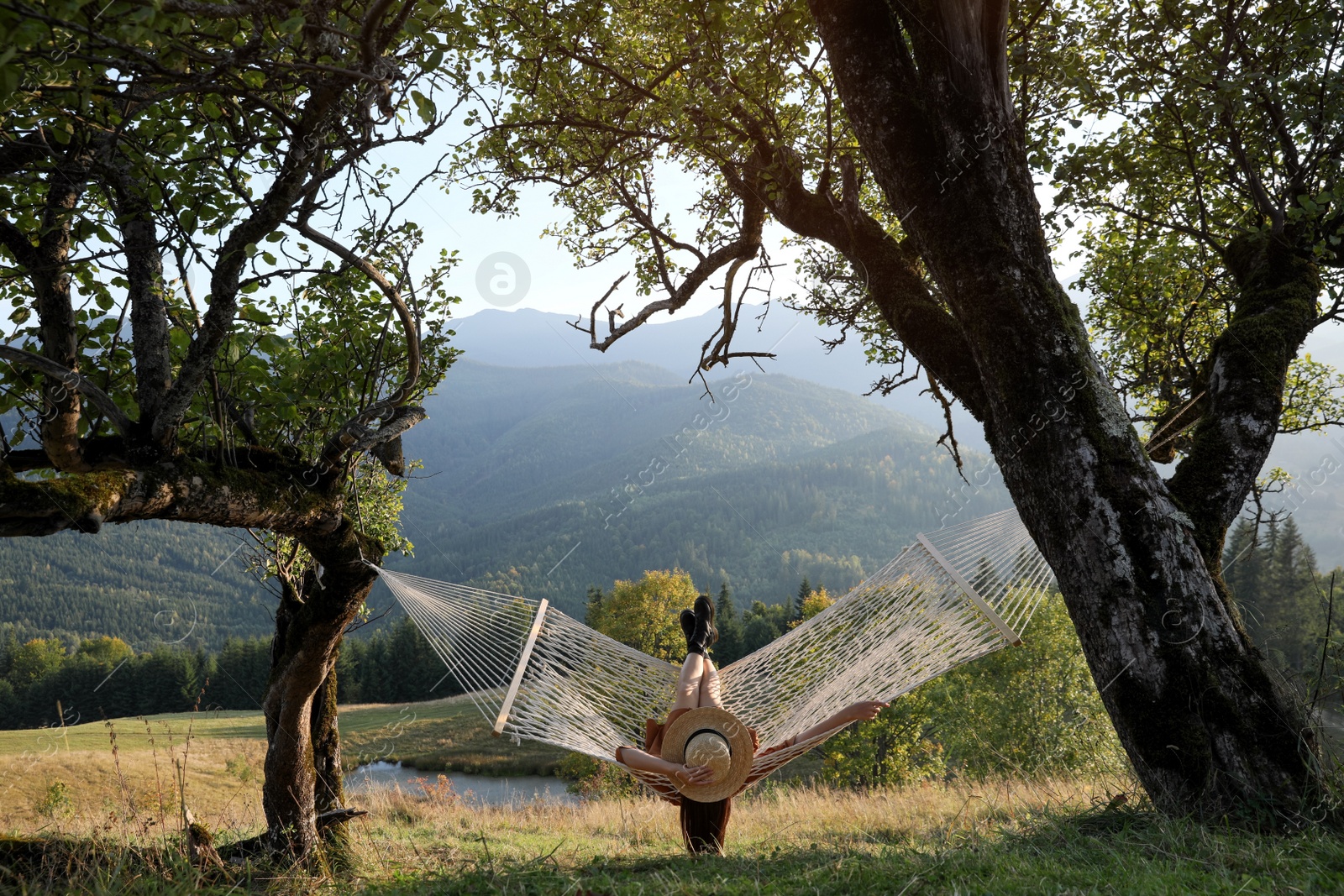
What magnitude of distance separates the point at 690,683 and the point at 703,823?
0.54 m

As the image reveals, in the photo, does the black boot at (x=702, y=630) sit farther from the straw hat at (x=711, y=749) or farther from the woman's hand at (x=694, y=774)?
the woman's hand at (x=694, y=774)

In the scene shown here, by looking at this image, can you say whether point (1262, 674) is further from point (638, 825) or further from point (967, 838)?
point (638, 825)

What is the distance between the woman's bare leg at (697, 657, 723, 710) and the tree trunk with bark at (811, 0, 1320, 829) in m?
1.43

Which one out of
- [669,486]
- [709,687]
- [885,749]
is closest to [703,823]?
[709,687]

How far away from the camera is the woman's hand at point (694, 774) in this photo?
258 centimetres

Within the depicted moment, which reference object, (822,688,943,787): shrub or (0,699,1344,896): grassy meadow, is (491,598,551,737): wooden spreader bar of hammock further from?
(822,688,943,787): shrub

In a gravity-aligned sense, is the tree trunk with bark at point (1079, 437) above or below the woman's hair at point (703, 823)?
above

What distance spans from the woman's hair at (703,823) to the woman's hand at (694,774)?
0.52 ft

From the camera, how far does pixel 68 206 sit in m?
1.88

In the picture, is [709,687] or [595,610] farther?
[595,610]

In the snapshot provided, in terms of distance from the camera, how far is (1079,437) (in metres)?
2.10

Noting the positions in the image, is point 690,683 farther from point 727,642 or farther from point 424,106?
point 727,642

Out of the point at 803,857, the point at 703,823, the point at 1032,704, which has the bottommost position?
the point at 1032,704

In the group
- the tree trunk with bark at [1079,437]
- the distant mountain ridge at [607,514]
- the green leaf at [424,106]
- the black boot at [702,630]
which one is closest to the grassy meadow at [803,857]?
the tree trunk with bark at [1079,437]
